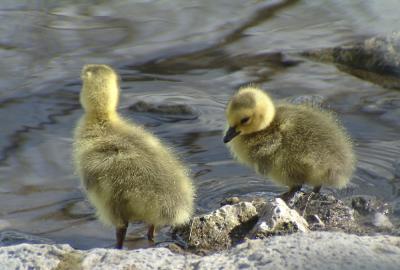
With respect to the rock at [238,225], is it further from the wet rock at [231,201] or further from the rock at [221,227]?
the wet rock at [231,201]

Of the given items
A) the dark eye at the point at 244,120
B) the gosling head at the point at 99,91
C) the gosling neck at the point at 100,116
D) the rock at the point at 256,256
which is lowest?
the rock at the point at 256,256

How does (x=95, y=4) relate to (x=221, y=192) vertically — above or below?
above

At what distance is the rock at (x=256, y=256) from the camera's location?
349 cm

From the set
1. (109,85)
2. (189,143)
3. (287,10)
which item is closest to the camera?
(109,85)

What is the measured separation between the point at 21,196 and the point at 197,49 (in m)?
3.34

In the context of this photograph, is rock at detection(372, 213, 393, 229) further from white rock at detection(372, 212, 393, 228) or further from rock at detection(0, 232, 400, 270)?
rock at detection(0, 232, 400, 270)

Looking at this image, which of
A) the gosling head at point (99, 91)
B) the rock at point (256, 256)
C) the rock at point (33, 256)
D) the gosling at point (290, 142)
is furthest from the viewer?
the gosling at point (290, 142)

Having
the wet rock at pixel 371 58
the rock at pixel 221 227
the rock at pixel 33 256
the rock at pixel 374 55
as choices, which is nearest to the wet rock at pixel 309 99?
the wet rock at pixel 371 58

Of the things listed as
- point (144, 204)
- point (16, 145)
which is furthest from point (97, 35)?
point (144, 204)

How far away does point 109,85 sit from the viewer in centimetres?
510

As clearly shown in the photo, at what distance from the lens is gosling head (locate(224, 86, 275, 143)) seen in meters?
5.30

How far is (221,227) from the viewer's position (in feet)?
15.4

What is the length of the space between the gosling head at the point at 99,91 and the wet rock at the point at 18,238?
0.77 meters

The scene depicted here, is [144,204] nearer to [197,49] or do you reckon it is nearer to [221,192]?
[221,192]
